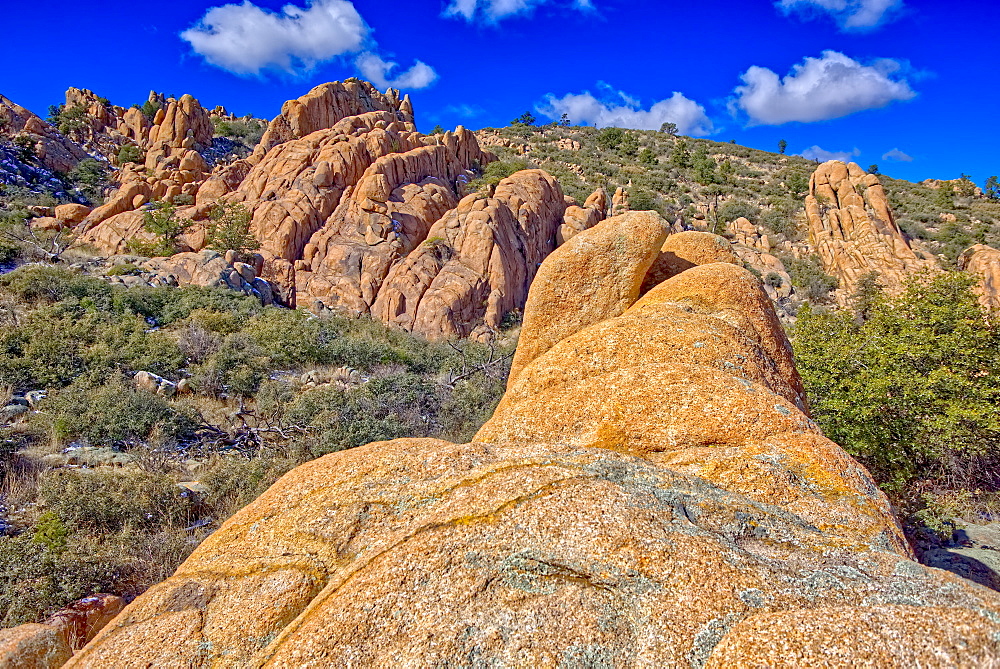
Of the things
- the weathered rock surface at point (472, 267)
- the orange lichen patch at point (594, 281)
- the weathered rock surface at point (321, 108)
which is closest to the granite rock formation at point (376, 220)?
the weathered rock surface at point (472, 267)

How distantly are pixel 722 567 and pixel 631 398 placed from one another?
6.39ft

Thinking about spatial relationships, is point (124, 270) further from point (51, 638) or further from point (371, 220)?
point (51, 638)

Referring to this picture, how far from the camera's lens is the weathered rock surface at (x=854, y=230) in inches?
1166

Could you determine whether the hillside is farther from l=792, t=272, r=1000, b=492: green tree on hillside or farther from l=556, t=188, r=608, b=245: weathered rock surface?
l=556, t=188, r=608, b=245: weathered rock surface

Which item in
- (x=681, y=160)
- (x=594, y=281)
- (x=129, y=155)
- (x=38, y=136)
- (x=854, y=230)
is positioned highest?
(x=681, y=160)

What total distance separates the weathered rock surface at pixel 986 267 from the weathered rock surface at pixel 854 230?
1.69 metres

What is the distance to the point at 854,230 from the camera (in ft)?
105

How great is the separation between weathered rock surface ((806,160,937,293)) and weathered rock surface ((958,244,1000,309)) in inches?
66.4

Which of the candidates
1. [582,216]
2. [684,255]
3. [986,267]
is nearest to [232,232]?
[582,216]

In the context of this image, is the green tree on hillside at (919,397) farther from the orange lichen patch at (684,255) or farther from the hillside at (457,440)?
the orange lichen patch at (684,255)

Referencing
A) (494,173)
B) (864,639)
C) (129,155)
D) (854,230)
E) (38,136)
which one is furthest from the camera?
(129,155)

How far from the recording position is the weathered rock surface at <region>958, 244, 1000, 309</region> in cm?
2377

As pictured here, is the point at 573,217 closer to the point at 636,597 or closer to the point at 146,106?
the point at 636,597

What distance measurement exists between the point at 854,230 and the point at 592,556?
3719 cm
